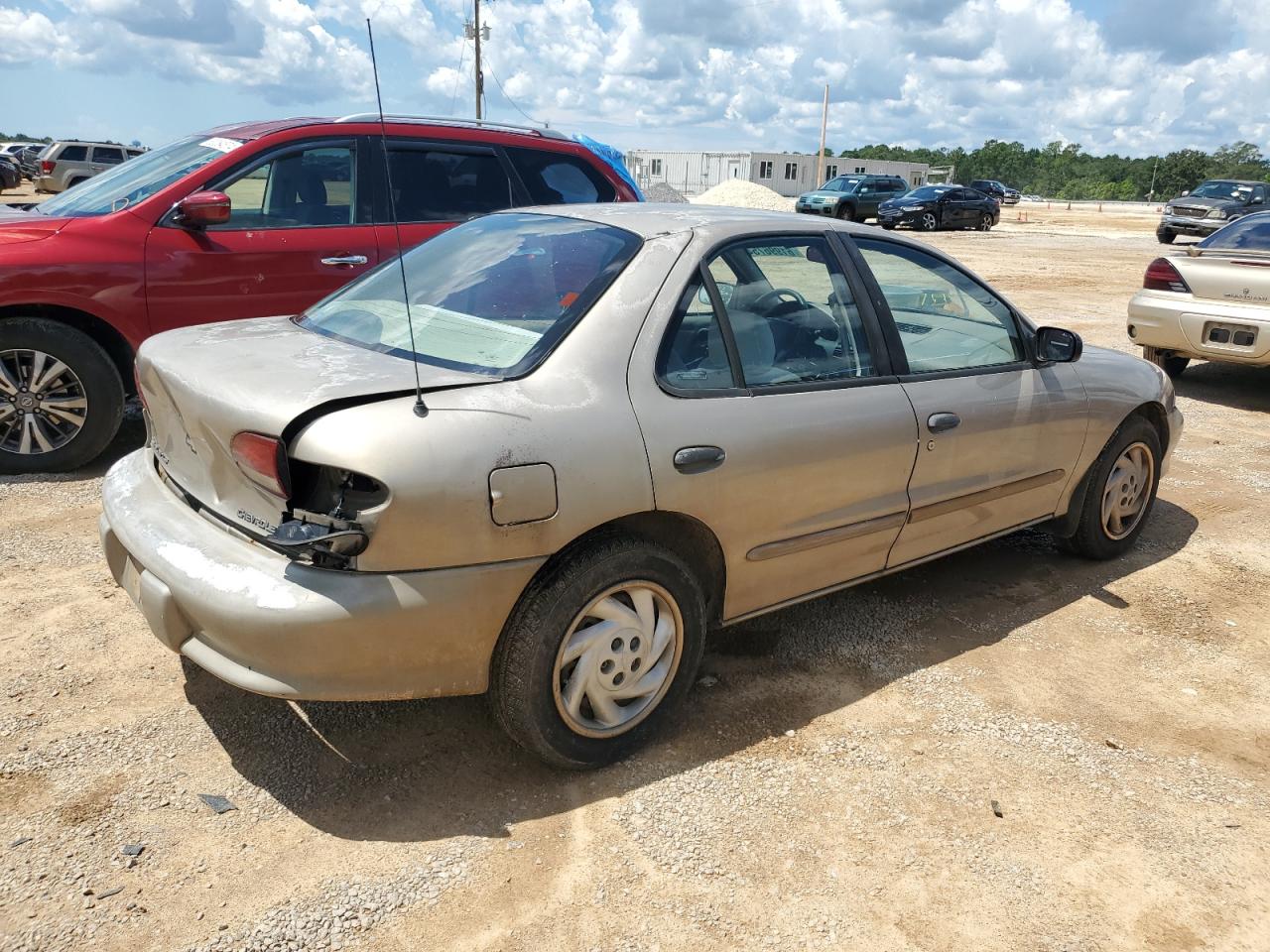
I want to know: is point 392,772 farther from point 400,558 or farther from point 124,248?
point 124,248

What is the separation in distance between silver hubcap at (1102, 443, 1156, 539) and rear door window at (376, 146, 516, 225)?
12.7 feet

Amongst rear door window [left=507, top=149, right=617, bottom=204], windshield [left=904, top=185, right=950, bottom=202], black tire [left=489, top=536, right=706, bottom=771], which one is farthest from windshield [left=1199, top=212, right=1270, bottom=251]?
windshield [left=904, top=185, right=950, bottom=202]

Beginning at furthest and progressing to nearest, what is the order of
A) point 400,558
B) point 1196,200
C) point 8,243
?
point 1196,200 → point 8,243 → point 400,558

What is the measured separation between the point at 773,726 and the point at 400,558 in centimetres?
146

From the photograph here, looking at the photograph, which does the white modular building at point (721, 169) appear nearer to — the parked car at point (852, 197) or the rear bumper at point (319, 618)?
the parked car at point (852, 197)

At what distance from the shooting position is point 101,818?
104 inches

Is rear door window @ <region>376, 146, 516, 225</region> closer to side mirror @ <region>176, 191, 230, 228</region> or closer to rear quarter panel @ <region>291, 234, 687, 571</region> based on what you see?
side mirror @ <region>176, 191, 230, 228</region>

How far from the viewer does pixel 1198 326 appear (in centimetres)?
809

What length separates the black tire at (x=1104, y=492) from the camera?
15.0ft

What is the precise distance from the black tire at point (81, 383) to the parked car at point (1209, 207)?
2753 cm

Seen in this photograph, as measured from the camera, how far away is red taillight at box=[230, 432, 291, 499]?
244 cm

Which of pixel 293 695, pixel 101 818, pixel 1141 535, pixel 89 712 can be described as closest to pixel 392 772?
pixel 293 695

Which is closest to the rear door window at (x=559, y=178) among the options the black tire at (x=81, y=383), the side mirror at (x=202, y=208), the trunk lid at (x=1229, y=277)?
the side mirror at (x=202, y=208)

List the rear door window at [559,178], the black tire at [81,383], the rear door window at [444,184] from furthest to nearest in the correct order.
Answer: the rear door window at [559,178], the rear door window at [444,184], the black tire at [81,383]
